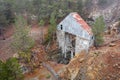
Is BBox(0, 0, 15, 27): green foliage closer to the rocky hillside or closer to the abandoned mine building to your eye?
the abandoned mine building

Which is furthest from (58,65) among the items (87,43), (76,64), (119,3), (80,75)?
(119,3)

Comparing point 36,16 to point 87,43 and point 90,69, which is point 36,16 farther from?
point 90,69

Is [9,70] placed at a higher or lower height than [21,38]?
lower

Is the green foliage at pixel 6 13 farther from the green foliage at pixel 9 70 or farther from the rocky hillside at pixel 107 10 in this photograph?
the rocky hillside at pixel 107 10

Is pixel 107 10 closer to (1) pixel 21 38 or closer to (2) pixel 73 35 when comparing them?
(2) pixel 73 35

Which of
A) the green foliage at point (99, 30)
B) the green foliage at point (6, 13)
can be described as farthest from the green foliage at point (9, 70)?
the green foliage at point (6, 13)

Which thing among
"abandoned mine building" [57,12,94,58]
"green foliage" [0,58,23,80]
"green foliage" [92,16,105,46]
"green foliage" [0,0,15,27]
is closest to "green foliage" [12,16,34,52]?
"abandoned mine building" [57,12,94,58]

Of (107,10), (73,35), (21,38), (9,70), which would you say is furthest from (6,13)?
(107,10)
